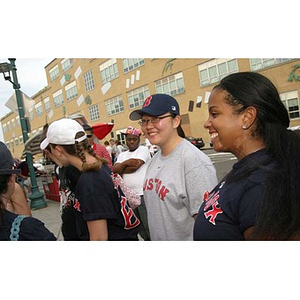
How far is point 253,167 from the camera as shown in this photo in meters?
0.92

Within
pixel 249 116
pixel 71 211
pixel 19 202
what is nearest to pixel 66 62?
pixel 19 202

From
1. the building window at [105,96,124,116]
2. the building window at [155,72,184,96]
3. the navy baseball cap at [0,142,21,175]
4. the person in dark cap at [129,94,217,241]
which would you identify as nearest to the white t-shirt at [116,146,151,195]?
the person in dark cap at [129,94,217,241]

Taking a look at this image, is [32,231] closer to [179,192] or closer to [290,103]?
[179,192]

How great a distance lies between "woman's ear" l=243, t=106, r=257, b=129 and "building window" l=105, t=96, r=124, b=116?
16.6 meters

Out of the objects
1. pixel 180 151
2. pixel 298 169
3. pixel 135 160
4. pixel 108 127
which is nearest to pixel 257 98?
pixel 298 169

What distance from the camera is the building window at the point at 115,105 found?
1788 cm

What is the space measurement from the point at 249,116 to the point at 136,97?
63.9 feet

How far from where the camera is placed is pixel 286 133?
3.12ft

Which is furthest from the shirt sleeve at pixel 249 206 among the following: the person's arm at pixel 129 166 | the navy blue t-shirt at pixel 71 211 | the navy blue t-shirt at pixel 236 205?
the person's arm at pixel 129 166

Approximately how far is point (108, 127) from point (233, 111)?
12.1ft

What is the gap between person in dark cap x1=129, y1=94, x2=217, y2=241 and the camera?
147cm

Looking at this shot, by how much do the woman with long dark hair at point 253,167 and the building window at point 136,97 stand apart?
18.2 metres

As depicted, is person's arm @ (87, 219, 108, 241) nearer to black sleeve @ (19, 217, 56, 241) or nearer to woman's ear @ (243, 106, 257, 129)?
black sleeve @ (19, 217, 56, 241)

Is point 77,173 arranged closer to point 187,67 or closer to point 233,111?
point 233,111
